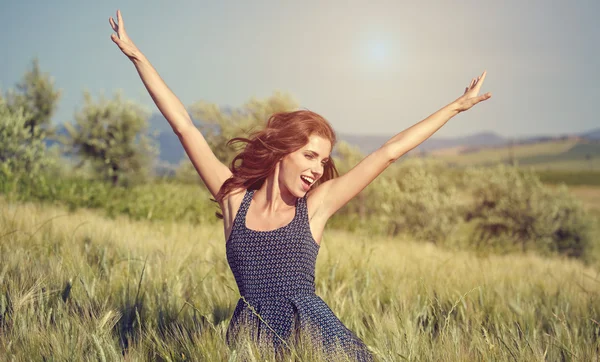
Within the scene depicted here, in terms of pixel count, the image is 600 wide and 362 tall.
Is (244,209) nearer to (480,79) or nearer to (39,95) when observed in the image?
(480,79)

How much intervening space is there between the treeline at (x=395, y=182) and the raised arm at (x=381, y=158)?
1144 centimetres

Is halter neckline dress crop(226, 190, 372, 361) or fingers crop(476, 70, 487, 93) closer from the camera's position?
halter neckline dress crop(226, 190, 372, 361)

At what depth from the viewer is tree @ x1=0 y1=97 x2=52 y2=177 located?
1250 centimetres

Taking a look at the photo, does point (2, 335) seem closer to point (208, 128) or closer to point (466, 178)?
point (208, 128)

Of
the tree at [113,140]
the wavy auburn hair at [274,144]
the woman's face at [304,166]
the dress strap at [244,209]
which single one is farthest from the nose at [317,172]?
the tree at [113,140]

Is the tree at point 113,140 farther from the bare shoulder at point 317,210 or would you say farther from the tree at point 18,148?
the bare shoulder at point 317,210

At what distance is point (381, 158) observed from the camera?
316 cm

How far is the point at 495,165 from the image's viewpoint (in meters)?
19.2

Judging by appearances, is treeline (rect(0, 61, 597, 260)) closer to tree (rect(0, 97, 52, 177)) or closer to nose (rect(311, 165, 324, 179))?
tree (rect(0, 97, 52, 177))

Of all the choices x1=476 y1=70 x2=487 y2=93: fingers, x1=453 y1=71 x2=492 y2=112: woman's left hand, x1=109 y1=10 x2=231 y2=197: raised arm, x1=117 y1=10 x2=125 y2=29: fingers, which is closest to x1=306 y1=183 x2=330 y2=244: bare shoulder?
x1=109 y1=10 x2=231 y2=197: raised arm

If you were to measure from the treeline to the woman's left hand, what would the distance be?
453 inches

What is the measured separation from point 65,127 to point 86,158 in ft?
3.62

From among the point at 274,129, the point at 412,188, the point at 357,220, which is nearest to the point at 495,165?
the point at 412,188

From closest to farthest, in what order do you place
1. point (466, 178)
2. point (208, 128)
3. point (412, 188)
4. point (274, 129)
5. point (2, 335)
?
point (2, 335) < point (274, 129) < point (208, 128) < point (412, 188) < point (466, 178)
